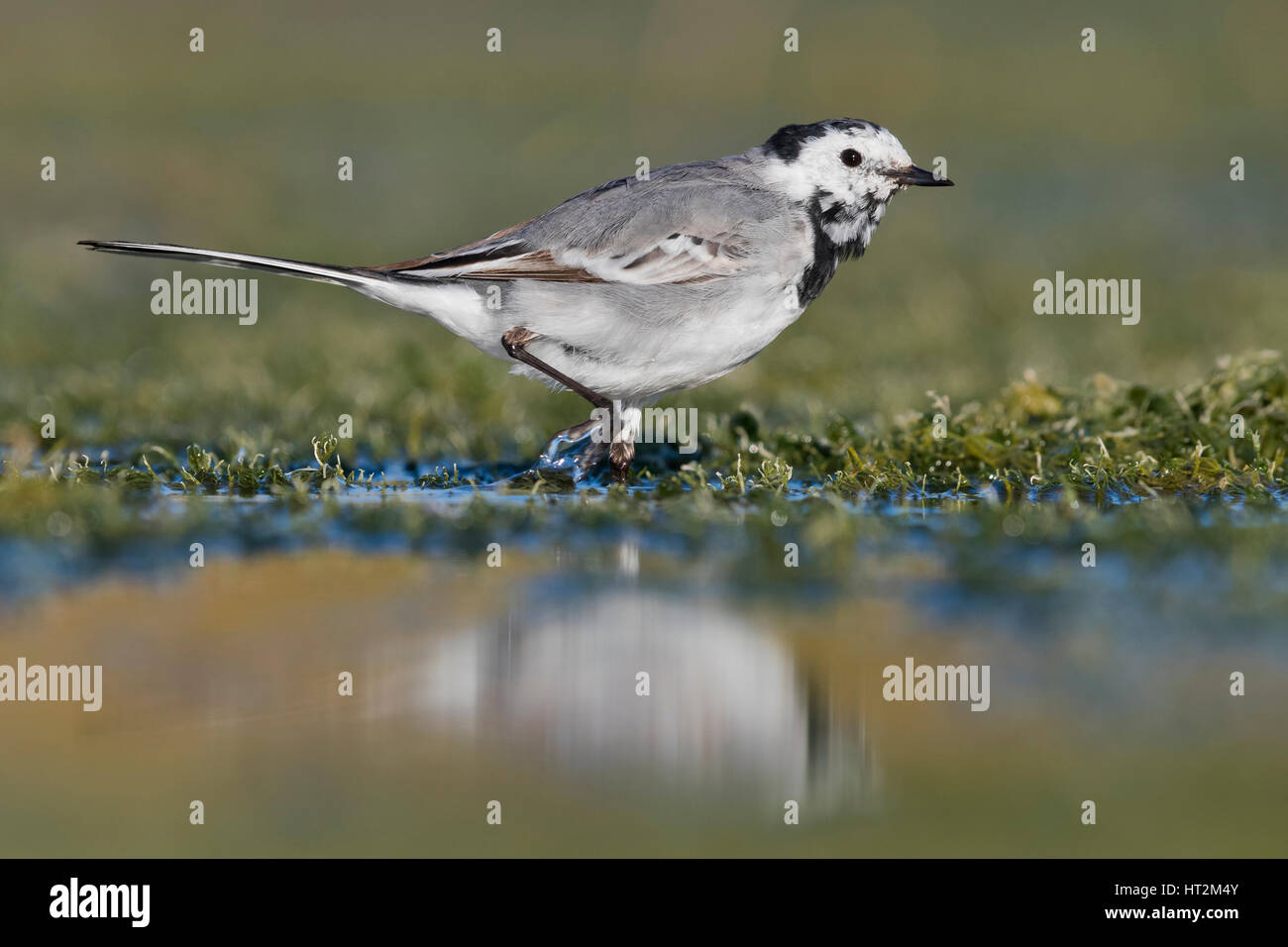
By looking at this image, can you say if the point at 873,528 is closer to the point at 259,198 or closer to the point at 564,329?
the point at 564,329

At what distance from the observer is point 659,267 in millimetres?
7438

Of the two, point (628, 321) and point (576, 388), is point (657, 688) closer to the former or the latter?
point (628, 321)

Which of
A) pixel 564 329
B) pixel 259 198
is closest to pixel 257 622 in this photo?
pixel 564 329

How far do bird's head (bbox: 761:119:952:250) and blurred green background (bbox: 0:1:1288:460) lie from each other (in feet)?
10.6

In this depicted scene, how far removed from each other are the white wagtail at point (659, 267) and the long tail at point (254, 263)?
0.4 inches

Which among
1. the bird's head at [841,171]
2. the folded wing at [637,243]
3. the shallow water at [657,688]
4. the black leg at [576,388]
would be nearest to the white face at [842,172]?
the bird's head at [841,171]

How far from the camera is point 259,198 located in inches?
710

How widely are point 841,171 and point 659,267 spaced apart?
42.8 inches

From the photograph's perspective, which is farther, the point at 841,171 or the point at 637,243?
the point at 841,171

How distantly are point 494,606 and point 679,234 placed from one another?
249 centimetres

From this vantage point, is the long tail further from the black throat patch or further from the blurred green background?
the blurred green background

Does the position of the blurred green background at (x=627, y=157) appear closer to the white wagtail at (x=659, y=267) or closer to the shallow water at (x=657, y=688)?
the white wagtail at (x=659, y=267)

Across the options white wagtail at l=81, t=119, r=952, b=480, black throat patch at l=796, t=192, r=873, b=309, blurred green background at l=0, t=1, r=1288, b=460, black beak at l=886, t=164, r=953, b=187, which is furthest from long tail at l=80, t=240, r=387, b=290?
blurred green background at l=0, t=1, r=1288, b=460

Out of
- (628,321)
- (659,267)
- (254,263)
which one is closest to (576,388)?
(628,321)
